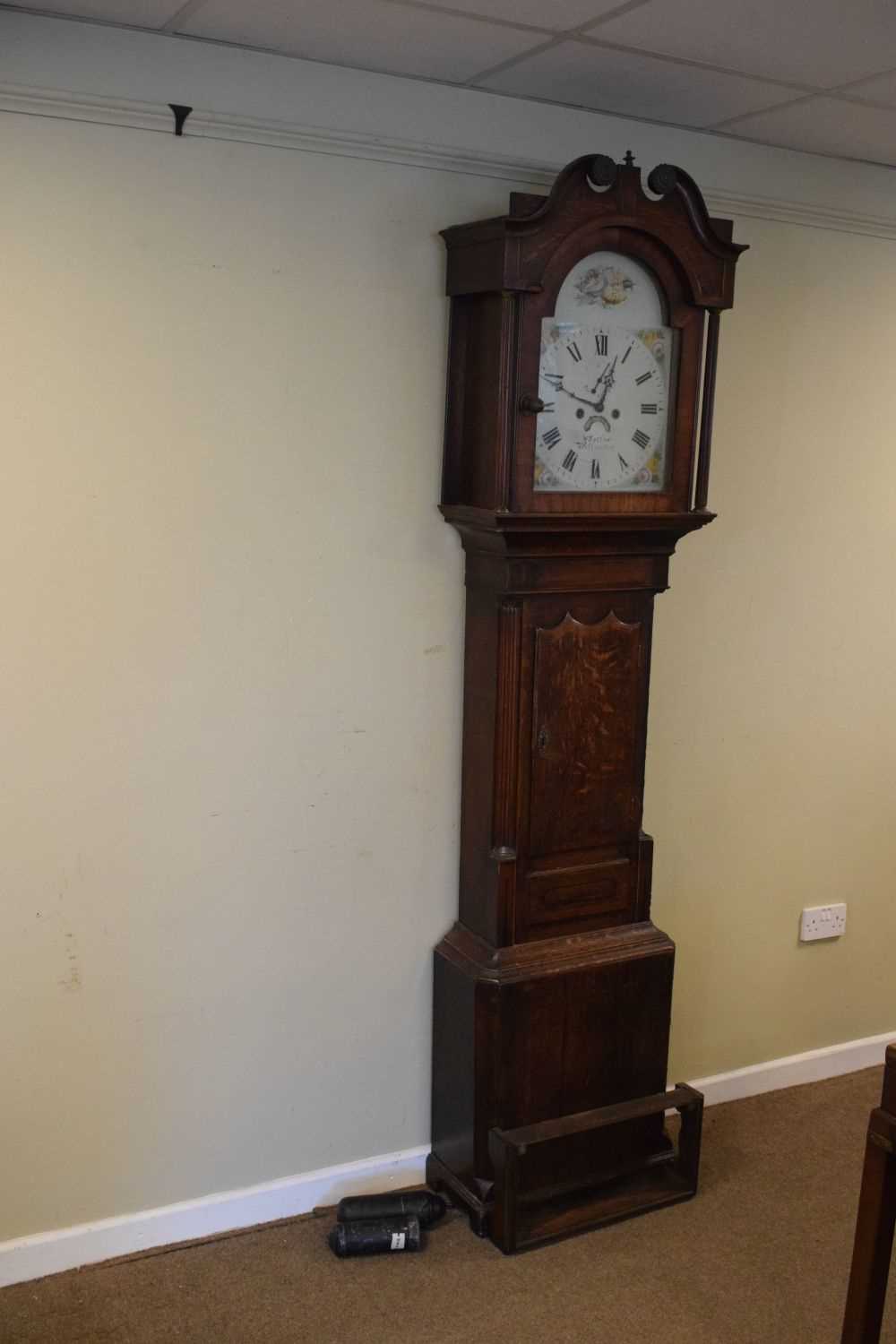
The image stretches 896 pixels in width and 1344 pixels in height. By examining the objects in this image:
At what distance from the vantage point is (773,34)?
1968 mm

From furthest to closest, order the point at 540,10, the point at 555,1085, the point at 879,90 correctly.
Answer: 1. the point at 555,1085
2. the point at 879,90
3. the point at 540,10

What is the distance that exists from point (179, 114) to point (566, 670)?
119 cm

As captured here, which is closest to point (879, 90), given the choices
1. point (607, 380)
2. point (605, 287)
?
point (605, 287)

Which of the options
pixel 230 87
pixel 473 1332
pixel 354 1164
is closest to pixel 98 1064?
pixel 354 1164

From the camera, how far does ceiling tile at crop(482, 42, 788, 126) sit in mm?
2156

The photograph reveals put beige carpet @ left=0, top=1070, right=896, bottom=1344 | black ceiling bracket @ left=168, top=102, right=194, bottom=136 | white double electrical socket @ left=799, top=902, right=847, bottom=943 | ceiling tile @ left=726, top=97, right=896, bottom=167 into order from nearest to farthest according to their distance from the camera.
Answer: black ceiling bracket @ left=168, top=102, right=194, bottom=136
beige carpet @ left=0, top=1070, right=896, bottom=1344
ceiling tile @ left=726, top=97, right=896, bottom=167
white double electrical socket @ left=799, top=902, right=847, bottom=943

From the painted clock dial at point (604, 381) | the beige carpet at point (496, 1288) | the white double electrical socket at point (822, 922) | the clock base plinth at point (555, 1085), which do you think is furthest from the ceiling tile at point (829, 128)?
the beige carpet at point (496, 1288)

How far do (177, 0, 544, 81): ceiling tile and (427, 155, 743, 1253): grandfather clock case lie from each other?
254 mm

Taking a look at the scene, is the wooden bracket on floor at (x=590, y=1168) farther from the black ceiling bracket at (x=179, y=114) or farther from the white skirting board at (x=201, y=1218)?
the black ceiling bracket at (x=179, y=114)

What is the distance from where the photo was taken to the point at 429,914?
2.63m

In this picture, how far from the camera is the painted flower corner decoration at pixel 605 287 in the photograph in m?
2.31

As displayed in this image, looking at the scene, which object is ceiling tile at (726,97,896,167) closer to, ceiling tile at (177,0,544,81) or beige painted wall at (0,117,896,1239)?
beige painted wall at (0,117,896,1239)

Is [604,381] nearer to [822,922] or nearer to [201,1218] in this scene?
[822,922]

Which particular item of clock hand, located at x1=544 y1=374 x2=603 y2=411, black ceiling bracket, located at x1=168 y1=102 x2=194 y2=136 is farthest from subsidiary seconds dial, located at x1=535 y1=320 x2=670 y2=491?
black ceiling bracket, located at x1=168 y1=102 x2=194 y2=136
